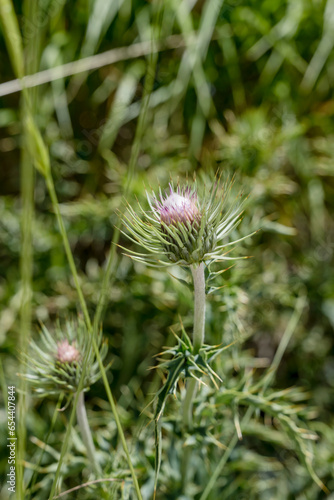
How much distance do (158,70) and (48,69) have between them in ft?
1.13

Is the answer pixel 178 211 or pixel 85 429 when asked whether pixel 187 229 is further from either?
pixel 85 429

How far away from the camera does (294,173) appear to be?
1.72 meters

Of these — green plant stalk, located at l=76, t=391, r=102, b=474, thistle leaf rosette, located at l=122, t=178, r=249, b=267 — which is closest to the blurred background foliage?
green plant stalk, located at l=76, t=391, r=102, b=474

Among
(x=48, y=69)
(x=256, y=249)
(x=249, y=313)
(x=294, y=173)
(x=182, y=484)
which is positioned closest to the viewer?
(x=182, y=484)

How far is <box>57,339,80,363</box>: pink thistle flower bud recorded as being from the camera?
765 mm

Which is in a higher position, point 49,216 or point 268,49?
point 268,49

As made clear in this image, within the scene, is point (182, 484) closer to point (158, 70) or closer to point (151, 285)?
point (151, 285)

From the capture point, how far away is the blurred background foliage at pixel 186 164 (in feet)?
4.32

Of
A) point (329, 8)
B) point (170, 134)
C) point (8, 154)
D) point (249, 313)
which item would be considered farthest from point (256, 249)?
point (8, 154)

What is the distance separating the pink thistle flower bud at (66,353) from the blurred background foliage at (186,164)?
16.9 inches

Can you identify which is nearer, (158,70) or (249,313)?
(249,313)

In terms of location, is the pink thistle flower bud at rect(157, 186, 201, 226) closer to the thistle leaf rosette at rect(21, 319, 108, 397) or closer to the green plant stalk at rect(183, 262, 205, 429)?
the green plant stalk at rect(183, 262, 205, 429)

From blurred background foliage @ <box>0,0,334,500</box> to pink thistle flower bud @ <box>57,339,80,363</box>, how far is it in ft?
1.41

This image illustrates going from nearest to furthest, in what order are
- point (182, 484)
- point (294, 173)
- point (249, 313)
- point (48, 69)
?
point (182, 484)
point (249, 313)
point (48, 69)
point (294, 173)
